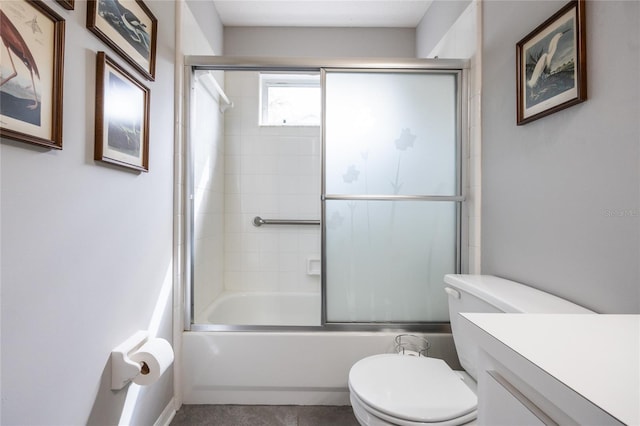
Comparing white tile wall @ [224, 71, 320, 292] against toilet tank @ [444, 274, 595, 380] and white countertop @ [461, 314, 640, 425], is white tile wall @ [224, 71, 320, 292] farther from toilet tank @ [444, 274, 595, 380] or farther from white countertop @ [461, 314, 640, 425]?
white countertop @ [461, 314, 640, 425]

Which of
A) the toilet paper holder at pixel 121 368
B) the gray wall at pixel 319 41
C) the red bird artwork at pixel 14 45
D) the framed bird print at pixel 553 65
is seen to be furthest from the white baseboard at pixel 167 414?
the gray wall at pixel 319 41

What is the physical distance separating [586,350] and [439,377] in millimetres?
824

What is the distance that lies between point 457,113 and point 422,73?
0.29 metres

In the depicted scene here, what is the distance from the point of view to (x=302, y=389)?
5.44 ft

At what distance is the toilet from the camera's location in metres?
1.00

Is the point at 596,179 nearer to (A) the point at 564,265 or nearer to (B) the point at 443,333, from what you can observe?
(A) the point at 564,265

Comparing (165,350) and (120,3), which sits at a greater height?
(120,3)

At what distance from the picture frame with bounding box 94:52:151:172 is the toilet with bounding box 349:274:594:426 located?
117 cm

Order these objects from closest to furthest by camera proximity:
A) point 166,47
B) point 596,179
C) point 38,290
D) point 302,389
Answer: point 38,290 → point 596,179 → point 166,47 → point 302,389

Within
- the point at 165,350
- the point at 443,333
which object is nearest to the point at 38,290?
the point at 165,350

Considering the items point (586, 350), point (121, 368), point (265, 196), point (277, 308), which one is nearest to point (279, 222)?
point (265, 196)

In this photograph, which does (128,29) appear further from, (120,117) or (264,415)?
(264,415)

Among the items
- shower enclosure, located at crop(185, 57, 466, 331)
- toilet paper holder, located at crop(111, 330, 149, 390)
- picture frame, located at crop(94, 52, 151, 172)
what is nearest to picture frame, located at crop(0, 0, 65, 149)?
picture frame, located at crop(94, 52, 151, 172)

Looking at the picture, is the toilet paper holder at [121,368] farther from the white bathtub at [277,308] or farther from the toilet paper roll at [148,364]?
the white bathtub at [277,308]
